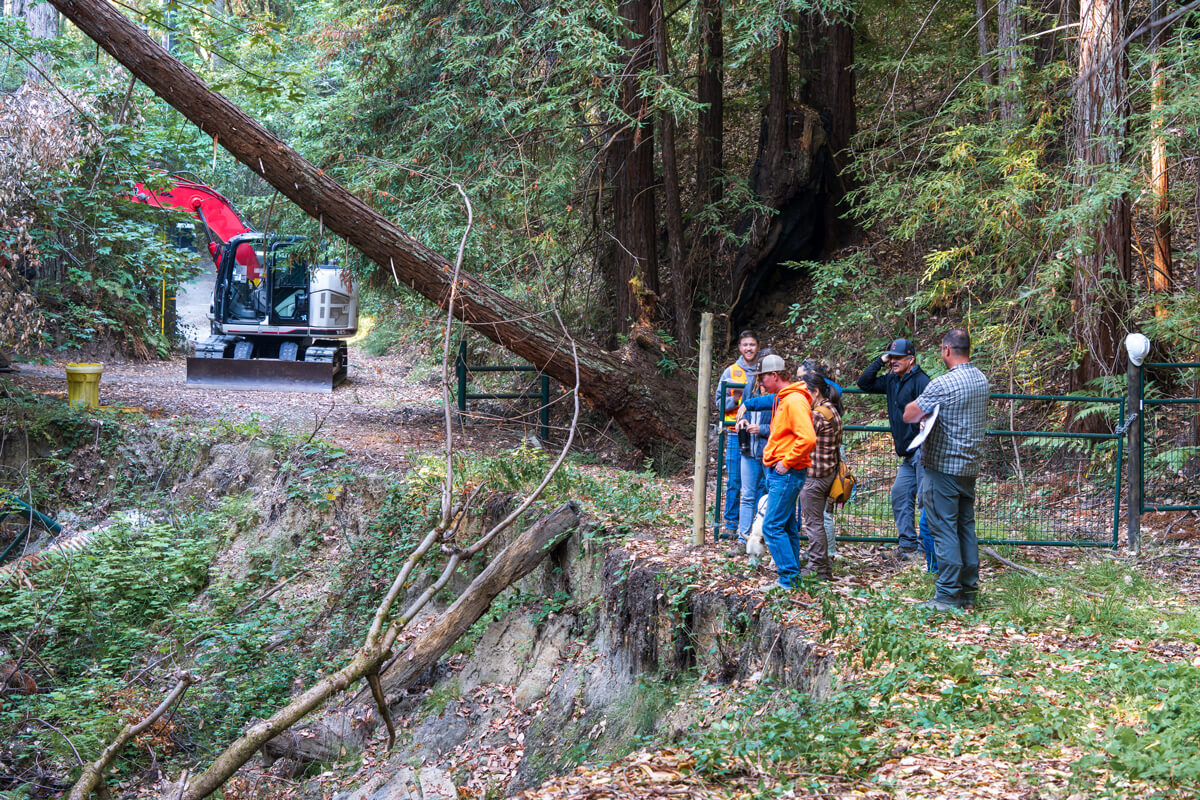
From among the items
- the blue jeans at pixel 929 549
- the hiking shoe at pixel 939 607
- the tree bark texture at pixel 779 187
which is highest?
the tree bark texture at pixel 779 187

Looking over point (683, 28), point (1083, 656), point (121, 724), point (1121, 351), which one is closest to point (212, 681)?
point (121, 724)

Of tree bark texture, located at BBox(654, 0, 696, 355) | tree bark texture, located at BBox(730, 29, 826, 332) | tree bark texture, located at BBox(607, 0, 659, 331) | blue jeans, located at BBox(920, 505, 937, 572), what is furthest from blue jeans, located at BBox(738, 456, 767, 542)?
tree bark texture, located at BBox(730, 29, 826, 332)

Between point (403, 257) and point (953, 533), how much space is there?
728cm

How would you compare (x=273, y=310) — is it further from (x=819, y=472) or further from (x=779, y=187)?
(x=819, y=472)

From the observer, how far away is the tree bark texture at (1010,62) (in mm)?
9836

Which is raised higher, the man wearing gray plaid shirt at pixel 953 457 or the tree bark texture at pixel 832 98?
the tree bark texture at pixel 832 98

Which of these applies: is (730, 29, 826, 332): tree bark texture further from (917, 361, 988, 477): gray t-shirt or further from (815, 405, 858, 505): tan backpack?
(917, 361, 988, 477): gray t-shirt

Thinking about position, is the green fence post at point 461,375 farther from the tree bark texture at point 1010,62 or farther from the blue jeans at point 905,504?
the tree bark texture at point 1010,62

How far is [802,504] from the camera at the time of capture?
6.36 meters

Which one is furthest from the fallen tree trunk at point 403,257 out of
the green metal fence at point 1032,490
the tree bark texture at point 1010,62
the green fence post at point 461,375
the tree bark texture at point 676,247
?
the tree bark texture at point 1010,62

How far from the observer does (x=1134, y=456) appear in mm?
7719

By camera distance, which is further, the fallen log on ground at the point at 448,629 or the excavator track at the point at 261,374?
the excavator track at the point at 261,374

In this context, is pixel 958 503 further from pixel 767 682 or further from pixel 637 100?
pixel 637 100

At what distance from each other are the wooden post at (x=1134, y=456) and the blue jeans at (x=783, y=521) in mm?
3437
